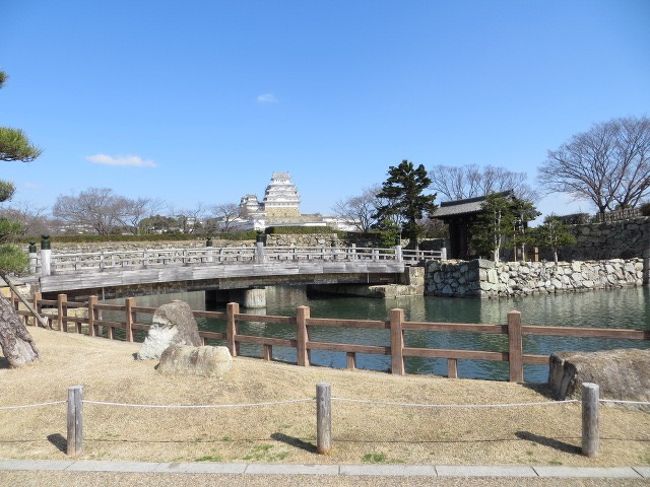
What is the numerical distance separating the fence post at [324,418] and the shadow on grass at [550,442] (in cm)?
203

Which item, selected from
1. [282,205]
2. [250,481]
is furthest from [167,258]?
[282,205]

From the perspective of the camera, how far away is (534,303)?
2556 cm

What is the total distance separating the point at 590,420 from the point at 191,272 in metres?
20.0

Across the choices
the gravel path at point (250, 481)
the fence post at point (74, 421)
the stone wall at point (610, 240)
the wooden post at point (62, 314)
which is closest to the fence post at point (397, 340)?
the gravel path at point (250, 481)

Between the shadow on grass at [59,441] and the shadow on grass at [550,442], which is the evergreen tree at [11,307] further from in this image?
the shadow on grass at [550,442]

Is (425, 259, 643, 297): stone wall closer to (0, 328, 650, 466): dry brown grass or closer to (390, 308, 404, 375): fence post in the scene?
(390, 308, 404, 375): fence post

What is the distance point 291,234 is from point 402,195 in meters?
13.0

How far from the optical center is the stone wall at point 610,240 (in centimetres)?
3306

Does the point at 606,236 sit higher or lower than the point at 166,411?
higher

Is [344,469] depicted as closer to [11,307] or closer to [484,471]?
[484,471]

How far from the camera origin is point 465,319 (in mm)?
21312

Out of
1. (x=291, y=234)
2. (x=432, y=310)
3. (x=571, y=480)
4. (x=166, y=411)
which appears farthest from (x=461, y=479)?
(x=291, y=234)

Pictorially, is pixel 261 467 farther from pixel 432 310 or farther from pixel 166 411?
pixel 432 310

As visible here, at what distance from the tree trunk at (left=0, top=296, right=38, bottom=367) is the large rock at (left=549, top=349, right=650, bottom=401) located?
27.7 feet
